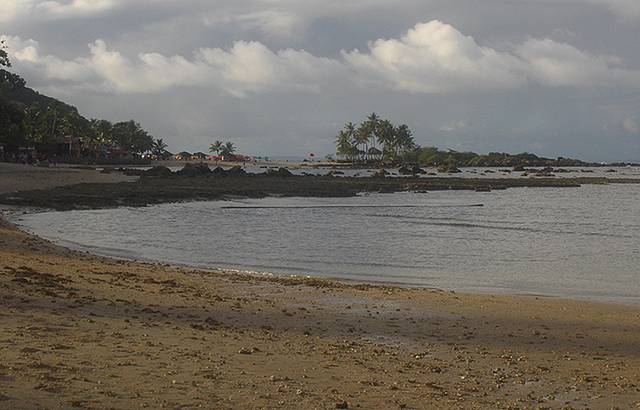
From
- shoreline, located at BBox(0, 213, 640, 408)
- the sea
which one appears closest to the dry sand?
the sea

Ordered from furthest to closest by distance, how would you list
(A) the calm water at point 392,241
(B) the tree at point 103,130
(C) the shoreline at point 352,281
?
1. (B) the tree at point 103,130
2. (A) the calm water at point 392,241
3. (C) the shoreline at point 352,281

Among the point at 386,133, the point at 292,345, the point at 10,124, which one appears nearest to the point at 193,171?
the point at 10,124

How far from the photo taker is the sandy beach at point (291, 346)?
741 cm

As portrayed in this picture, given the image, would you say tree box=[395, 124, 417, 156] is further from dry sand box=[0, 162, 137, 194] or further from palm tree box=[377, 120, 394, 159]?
dry sand box=[0, 162, 137, 194]

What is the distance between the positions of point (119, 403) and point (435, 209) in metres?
43.3

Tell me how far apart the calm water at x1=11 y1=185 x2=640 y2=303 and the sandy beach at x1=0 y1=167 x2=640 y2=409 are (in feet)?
13.8

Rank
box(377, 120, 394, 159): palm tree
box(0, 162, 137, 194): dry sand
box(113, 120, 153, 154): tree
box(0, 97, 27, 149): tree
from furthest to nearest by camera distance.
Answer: box(377, 120, 394, 159): palm tree, box(113, 120, 153, 154): tree, box(0, 97, 27, 149): tree, box(0, 162, 137, 194): dry sand

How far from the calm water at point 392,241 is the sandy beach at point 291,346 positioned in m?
4.22

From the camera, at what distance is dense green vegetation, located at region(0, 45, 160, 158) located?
68938 mm

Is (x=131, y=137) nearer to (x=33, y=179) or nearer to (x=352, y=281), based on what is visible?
(x=33, y=179)

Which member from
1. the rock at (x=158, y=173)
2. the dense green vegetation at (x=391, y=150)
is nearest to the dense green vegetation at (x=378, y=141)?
the dense green vegetation at (x=391, y=150)

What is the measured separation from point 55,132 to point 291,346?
403 feet

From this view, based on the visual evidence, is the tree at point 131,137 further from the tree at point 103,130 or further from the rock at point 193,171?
the rock at point 193,171

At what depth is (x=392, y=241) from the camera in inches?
1160
